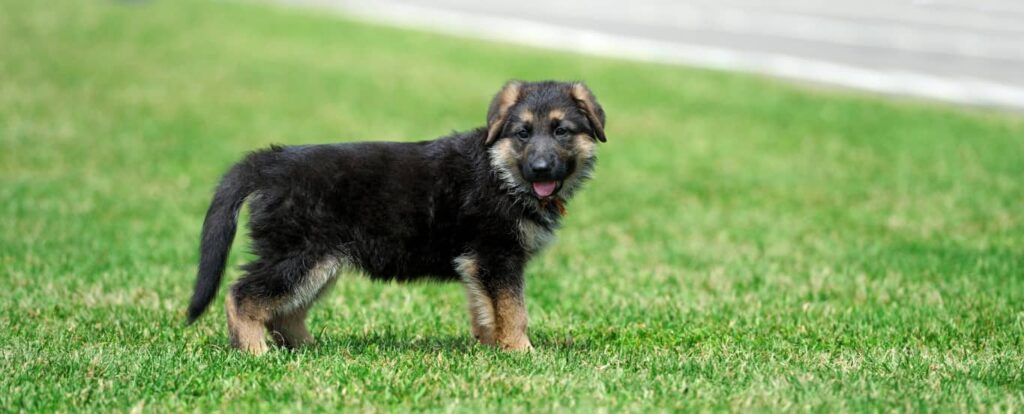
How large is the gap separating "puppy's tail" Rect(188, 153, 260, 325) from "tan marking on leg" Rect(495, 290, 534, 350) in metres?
1.42

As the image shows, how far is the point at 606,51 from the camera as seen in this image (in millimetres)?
22750

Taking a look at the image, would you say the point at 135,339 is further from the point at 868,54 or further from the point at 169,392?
the point at 868,54

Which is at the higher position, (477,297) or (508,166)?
(508,166)

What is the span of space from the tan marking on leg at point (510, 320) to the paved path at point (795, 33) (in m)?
13.3

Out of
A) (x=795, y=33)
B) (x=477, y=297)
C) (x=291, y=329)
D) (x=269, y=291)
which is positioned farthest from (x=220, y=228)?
(x=795, y=33)

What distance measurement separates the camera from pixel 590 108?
675cm

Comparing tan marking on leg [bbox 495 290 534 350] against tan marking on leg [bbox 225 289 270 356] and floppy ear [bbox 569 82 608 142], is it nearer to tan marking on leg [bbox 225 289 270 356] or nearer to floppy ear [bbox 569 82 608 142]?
Result: floppy ear [bbox 569 82 608 142]

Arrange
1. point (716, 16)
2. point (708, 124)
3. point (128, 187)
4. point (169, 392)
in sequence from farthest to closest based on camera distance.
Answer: point (716, 16)
point (708, 124)
point (128, 187)
point (169, 392)

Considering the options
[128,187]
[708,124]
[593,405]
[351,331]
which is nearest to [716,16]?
[708,124]

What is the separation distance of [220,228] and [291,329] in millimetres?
742

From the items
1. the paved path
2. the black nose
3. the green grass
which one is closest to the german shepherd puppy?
the black nose

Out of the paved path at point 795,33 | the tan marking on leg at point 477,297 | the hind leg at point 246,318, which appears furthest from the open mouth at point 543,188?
Result: the paved path at point 795,33

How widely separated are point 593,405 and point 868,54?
18297mm

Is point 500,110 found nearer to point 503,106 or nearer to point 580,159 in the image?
point 503,106
